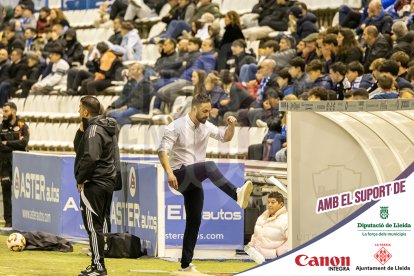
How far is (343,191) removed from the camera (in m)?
10.8

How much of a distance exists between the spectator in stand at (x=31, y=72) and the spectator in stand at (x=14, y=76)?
0.12 metres

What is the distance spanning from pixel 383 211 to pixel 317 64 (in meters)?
8.82

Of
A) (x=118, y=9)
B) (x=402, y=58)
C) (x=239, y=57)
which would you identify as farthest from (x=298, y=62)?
(x=118, y=9)

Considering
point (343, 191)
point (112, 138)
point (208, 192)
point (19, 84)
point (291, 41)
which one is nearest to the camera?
point (343, 191)

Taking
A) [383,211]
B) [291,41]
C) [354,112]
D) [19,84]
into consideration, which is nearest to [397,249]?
[383,211]

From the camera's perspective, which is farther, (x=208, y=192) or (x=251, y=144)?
(x=251, y=144)

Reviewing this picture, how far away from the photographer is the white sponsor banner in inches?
426

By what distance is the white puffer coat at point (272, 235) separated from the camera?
15.2 m

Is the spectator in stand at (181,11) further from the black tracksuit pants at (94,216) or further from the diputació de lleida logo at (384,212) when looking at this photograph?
the diputació de lleida logo at (384,212)

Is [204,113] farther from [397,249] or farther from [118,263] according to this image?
[397,249]

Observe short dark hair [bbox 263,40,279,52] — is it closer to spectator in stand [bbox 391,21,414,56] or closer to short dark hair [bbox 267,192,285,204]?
spectator in stand [bbox 391,21,414,56]

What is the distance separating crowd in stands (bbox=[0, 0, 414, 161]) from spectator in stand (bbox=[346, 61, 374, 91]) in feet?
0.05

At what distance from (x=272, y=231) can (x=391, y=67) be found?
10.6 feet

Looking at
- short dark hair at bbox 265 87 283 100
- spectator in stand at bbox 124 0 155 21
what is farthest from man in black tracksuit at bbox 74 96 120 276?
spectator in stand at bbox 124 0 155 21
